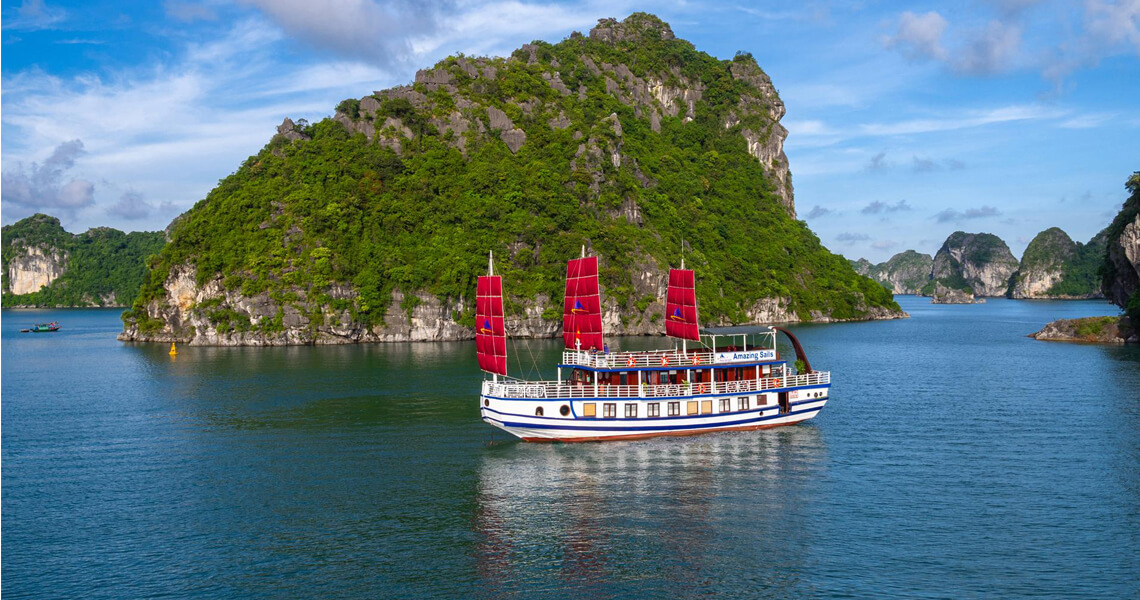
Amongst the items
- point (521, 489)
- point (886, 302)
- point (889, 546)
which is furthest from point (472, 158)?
point (889, 546)

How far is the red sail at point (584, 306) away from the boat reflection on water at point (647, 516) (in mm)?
7297

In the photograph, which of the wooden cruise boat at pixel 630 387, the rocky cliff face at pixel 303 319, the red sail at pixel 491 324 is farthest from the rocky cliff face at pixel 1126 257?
the red sail at pixel 491 324

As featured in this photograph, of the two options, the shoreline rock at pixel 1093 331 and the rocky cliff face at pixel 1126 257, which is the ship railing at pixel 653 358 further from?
the shoreline rock at pixel 1093 331

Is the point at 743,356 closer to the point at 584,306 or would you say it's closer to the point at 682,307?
the point at 682,307

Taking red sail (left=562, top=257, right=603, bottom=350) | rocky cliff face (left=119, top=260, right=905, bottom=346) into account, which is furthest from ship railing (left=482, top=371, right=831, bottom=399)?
rocky cliff face (left=119, top=260, right=905, bottom=346)

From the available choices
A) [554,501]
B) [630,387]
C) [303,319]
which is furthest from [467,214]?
[554,501]

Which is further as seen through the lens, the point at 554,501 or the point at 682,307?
the point at 682,307

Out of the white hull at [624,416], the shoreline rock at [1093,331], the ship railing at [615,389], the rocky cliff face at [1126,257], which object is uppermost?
the rocky cliff face at [1126,257]

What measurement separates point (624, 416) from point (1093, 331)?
98.0 meters

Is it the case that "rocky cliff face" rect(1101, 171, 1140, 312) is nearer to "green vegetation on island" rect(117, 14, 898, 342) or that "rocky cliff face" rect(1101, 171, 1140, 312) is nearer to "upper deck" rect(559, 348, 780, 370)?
"green vegetation on island" rect(117, 14, 898, 342)

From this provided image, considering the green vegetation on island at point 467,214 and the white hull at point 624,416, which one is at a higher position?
the green vegetation on island at point 467,214

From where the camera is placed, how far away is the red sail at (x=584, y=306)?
53.3m

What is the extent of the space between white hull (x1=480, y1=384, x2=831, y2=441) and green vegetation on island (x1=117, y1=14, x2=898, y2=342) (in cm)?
7972

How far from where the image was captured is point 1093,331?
118 metres
